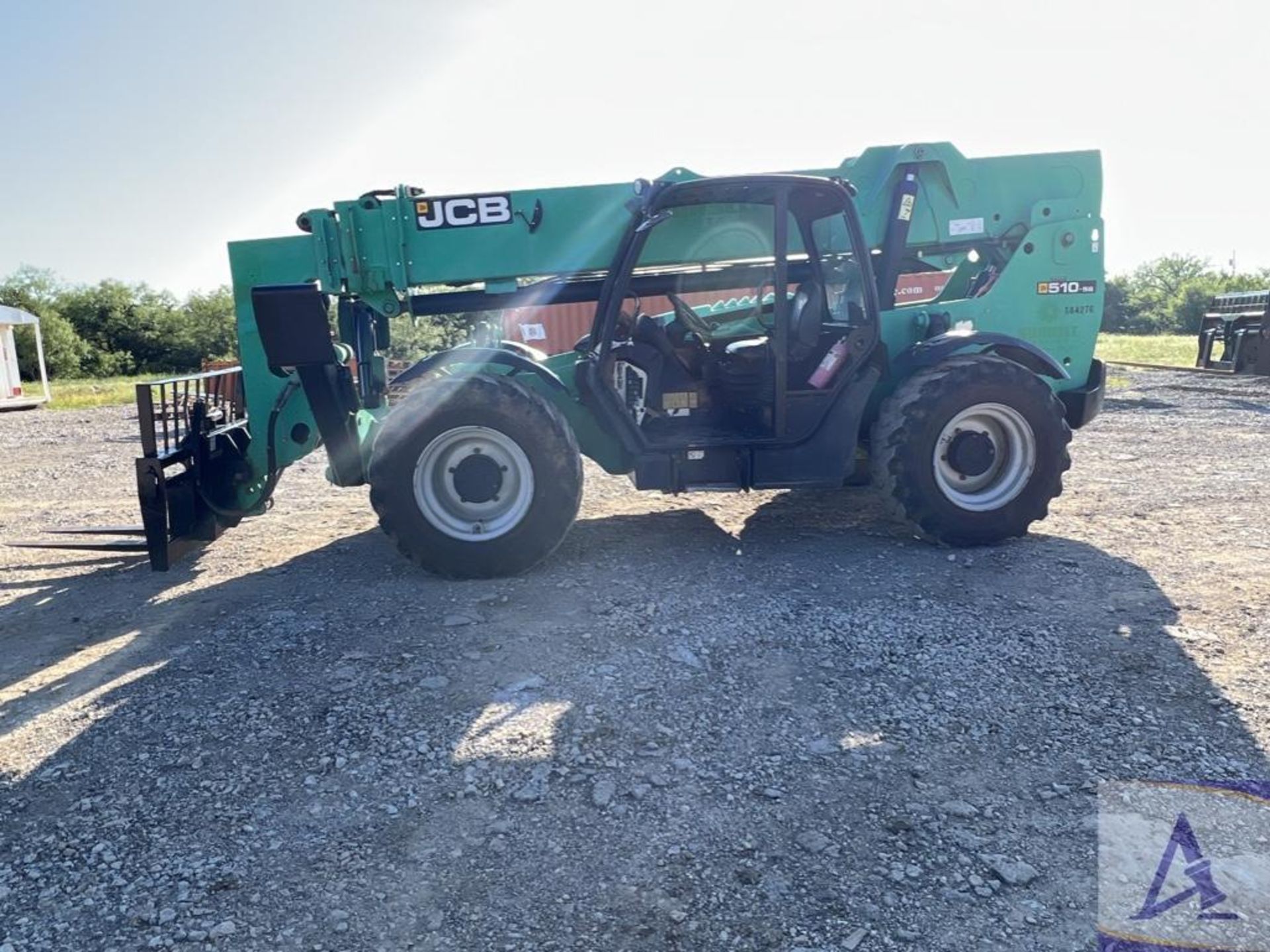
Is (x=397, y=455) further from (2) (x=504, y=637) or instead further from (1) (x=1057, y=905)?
(1) (x=1057, y=905)

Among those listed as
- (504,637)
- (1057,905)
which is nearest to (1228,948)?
(1057,905)

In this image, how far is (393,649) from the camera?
14.0ft

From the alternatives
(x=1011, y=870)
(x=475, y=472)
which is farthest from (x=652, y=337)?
(x=1011, y=870)

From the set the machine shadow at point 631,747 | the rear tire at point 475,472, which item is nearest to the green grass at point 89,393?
the rear tire at point 475,472

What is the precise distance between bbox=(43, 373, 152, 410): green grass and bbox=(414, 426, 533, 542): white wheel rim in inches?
571

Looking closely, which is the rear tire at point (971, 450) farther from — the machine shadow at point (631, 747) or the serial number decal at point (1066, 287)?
the serial number decal at point (1066, 287)

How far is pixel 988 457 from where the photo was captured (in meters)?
5.60

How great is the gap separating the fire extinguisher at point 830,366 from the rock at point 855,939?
3666mm

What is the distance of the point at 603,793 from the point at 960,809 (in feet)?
3.87

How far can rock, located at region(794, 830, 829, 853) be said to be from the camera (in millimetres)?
2792

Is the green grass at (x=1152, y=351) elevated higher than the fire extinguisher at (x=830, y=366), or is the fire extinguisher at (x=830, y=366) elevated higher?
the fire extinguisher at (x=830, y=366)

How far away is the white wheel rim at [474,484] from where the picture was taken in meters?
5.22

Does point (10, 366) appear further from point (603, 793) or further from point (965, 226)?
point (603, 793)
